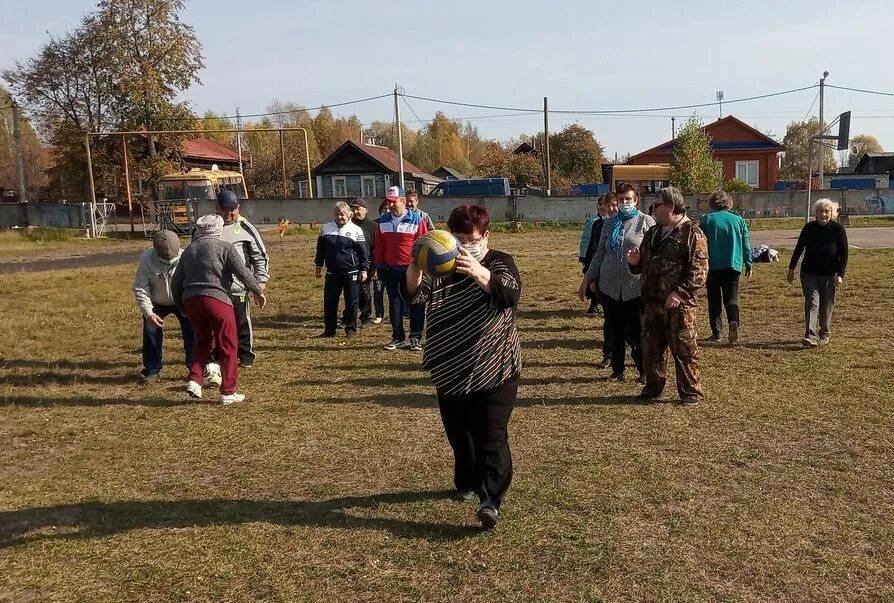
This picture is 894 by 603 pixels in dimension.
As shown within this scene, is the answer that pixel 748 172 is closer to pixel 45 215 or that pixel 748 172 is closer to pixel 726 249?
pixel 45 215

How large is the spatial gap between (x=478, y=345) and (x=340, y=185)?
54510 mm

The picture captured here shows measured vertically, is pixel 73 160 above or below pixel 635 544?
above

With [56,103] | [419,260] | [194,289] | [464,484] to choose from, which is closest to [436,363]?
[419,260]

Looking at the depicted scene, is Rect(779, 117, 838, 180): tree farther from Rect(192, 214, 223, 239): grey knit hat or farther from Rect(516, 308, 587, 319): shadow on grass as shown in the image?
Rect(192, 214, 223, 239): grey knit hat

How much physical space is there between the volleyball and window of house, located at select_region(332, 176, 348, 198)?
54103 millimetres

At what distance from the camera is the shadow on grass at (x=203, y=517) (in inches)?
168

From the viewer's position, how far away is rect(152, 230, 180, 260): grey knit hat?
744cm

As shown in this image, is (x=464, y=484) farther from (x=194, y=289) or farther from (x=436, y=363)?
(x=194, y=289)

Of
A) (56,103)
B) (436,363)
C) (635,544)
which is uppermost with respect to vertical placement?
(56,103)

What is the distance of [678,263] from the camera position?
6.26 metres

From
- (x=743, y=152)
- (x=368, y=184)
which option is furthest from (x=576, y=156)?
(x=368, y=184)

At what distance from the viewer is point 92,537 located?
14.0 feet

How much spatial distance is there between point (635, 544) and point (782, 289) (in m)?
10.8

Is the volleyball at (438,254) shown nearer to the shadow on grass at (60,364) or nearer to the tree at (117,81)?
the shadow on grass at (60,364)
